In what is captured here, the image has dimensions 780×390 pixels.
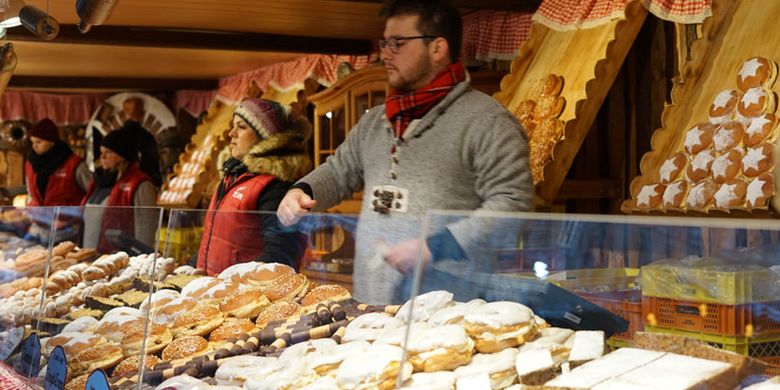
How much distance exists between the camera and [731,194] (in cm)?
316

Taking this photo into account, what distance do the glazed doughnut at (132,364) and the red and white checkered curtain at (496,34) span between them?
3.40 meters

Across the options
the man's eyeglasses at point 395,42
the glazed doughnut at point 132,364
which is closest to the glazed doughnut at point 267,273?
the glazed doughnut at point 132,364

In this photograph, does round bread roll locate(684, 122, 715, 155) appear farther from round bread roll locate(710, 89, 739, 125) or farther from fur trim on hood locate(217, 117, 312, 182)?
fur trim on hood locate(217, 117, 312, 182)

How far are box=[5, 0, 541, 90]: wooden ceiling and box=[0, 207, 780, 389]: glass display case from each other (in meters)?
2.00

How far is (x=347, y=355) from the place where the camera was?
1467 millimetres

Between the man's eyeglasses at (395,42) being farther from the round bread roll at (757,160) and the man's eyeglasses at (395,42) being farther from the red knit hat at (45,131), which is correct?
the red knit hat at (45,131)

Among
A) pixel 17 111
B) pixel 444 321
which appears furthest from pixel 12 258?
pixel 17 111

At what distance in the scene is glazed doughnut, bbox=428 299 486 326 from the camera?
1335mm

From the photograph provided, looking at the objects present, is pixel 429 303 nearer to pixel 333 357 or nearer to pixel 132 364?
pixel 333 357

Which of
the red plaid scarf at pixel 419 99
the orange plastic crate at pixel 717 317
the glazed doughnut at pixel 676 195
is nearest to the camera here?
A: the orange plastic crate at pixel 717 317

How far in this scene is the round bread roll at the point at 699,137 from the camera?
3386 millimetres

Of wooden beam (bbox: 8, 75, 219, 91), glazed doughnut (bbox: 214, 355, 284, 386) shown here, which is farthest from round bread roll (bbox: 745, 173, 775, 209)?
wooden beam (bbox: 8, 75, 219, 91)

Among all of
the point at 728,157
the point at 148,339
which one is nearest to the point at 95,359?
the point at 148,339

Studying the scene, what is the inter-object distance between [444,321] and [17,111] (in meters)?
9.18
